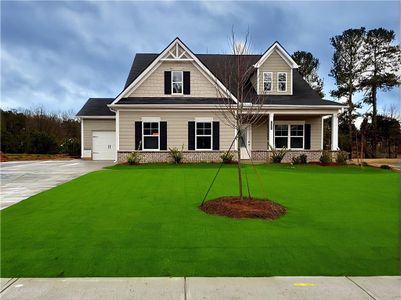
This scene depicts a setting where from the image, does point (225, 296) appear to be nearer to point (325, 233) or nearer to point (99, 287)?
point (99, 287)

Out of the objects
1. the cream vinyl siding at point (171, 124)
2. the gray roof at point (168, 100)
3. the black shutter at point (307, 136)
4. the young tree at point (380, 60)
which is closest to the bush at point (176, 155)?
the cream vinyl siding at point (171, 124)

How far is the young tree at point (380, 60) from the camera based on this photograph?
28.8 m

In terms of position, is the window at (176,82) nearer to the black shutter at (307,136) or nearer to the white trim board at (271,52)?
the white trim board at (271,52)

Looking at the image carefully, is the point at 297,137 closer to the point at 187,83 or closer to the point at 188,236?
Result: the point at 187,83

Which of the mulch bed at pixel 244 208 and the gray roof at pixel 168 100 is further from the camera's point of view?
the gray roof at pixel 168 100

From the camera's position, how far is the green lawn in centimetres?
416

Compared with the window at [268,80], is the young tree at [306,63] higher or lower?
higher

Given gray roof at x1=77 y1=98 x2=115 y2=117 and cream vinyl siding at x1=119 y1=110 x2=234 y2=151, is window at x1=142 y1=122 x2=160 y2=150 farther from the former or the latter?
gray roof at x1=77 y1=98 x2=115 y2=117

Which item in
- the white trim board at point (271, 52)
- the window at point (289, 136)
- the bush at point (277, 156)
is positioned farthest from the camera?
the window at point (289, 136)

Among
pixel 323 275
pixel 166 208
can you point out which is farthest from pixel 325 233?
pixel 166 208

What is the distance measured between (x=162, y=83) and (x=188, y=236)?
1556 centimetres

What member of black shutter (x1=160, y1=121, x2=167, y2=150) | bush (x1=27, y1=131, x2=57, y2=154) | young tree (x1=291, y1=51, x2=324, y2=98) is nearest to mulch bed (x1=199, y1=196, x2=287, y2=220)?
black shutter (x1=160, y1=121, x2=167, y2=150)

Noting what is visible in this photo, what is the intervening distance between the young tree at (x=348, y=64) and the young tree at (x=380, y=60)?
58 cm

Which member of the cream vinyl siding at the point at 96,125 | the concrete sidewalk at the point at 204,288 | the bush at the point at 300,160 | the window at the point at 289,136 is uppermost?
the cream vinyl siding at the point at 96,125
